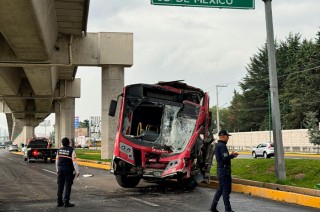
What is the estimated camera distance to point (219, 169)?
8.76 meters

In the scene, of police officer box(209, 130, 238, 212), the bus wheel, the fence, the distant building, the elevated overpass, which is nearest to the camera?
police officer box(209, 130, 238, 212)

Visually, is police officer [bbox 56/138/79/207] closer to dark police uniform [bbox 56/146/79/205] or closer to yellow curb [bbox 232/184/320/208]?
dark police uniform [bbox 56/146/79/205]

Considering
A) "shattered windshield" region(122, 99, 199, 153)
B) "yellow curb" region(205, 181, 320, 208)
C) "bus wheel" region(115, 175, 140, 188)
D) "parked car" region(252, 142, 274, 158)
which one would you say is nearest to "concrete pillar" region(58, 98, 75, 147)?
"parked car" region(252, 142, 274, 158)

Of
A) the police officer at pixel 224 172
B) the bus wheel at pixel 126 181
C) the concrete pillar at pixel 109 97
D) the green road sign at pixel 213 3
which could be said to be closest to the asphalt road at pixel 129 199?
the bus wheel at pixel 126 181

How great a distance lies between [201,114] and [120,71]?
57.1ft

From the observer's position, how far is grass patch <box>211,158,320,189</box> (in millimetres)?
12609

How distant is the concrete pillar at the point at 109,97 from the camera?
2948cm

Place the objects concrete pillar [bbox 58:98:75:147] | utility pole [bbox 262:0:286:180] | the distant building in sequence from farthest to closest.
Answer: the distant building < concrete pillar [bbox 58:98:75:147] < utility pole [bbox 262:0:286:180]

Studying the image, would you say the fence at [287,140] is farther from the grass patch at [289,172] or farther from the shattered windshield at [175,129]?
the shattered windshield at [175,129]

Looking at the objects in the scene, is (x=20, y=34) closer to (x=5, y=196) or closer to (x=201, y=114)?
(x=5, y=196)

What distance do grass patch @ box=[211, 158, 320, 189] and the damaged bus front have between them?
6.89ft

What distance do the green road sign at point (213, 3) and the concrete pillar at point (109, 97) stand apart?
56.5 feet

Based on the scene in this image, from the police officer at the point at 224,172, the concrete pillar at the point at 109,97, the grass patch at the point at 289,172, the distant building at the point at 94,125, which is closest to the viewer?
the police officer at the point at 224,172

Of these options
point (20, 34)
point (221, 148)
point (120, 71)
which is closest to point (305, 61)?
point (120, 71)
